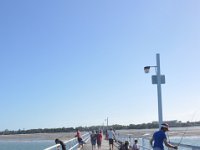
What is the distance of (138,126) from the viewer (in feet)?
506

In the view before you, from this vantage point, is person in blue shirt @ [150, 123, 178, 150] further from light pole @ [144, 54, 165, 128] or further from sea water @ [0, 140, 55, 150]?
sea water @ [0, 140, 55, 150]

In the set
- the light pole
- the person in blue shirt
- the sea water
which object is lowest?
the sea water

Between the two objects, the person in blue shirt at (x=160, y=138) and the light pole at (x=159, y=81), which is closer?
the person in blue shirt at (x=160, y=138)

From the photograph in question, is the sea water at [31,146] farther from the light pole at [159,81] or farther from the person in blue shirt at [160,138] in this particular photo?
the person in blue shirt at [160,138]

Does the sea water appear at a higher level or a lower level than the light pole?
lower

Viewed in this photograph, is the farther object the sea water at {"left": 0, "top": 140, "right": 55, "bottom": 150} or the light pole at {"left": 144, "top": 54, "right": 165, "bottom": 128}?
the sea water at {"left": 0, "top": 140, "right": 55, "bottom": 150}

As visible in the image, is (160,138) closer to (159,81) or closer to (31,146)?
(159,81)

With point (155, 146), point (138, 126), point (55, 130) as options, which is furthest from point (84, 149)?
point (55, 130)

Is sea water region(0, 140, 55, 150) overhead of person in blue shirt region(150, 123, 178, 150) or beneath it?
beneath

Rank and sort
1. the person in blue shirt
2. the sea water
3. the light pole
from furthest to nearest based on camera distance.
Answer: the sea water → the light pole → the person in blue shirt

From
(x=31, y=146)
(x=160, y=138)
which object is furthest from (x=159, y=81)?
(x=31, y=146)

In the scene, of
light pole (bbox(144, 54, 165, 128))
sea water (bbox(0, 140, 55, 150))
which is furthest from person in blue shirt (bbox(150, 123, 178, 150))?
sea water (bbox(0, 140, 55, 150))

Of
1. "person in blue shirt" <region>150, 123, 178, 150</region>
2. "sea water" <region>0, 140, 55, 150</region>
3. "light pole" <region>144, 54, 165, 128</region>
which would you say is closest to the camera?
"person in blue shirt" <region>150, 123, 178, 150</region>

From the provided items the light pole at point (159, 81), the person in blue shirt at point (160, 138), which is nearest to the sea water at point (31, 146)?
the light pole at point (159, 81)
